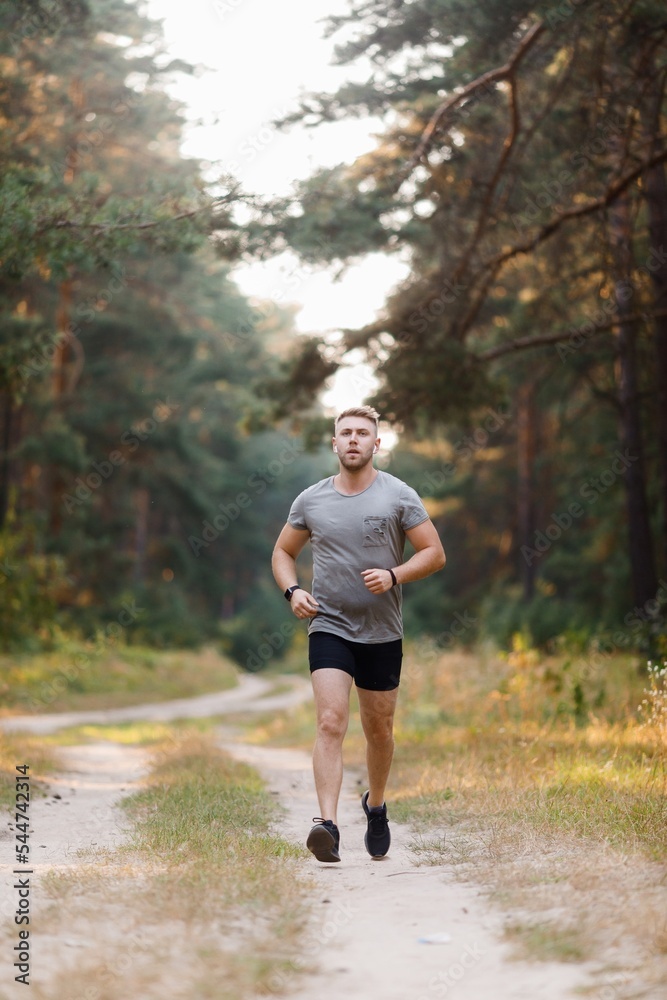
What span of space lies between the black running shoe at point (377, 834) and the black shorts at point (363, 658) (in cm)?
71

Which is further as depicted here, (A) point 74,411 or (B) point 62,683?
(A) point 74,411

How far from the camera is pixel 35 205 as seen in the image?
29.6ft

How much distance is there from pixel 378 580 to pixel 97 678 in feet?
70.2

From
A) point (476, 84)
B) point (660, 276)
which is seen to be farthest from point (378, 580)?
point (660, 276)

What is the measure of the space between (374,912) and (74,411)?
93.1ft

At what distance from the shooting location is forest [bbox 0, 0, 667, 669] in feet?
34.3

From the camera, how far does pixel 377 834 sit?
5.50 metres

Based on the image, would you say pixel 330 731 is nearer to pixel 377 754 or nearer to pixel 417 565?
pixel 377 754

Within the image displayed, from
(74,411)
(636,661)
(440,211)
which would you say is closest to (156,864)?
(636,661)

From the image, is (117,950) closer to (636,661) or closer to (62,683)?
(636,661)

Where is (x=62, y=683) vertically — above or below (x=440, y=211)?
below

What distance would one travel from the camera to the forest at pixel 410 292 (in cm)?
1045

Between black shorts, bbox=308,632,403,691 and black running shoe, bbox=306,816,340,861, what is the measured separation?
778mm

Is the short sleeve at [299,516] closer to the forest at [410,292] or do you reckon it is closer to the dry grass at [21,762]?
the dry grass at [21,762]
